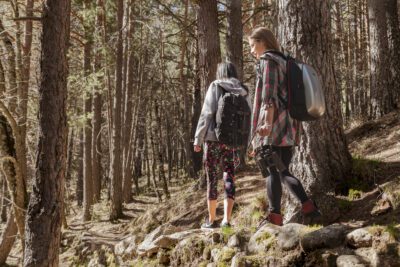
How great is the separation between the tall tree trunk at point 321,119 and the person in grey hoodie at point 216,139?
713 mm

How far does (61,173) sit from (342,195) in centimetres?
386

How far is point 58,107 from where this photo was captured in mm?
6086

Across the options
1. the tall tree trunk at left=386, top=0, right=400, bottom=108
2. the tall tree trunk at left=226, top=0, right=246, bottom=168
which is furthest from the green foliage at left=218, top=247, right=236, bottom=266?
the tall tree trunk at left=386, top=0, right=400, bottom=108

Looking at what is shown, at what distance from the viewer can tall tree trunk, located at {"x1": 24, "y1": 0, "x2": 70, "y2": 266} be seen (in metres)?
6.00

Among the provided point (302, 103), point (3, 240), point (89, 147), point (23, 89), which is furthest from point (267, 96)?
point (89, 147)

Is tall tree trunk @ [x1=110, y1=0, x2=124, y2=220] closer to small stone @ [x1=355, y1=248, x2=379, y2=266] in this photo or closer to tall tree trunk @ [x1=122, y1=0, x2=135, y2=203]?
tall tree trunk @ [x1=122, y1=0, x2=135, y2=203]

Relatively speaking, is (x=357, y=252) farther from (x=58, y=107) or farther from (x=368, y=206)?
(x=58, y=107)

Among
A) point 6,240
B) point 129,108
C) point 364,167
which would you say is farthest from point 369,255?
point 129,108

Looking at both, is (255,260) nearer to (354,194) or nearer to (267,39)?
(354,194)

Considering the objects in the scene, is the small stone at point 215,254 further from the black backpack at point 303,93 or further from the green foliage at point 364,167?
the green foliage at point 364,167

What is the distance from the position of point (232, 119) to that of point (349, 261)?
2058 millimetres

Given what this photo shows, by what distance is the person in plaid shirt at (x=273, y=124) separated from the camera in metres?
4.17

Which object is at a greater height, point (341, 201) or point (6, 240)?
point (341, 201)

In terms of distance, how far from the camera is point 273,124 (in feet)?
13.9
